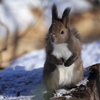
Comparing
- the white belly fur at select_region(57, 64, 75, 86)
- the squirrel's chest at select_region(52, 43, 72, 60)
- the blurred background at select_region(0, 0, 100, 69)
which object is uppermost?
the blurred background at select_region(0, 0, 100, 69)

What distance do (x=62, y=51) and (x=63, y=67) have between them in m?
0.16

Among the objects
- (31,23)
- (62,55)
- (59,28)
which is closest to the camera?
(59,28)

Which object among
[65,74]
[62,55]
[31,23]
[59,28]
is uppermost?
[31,23]

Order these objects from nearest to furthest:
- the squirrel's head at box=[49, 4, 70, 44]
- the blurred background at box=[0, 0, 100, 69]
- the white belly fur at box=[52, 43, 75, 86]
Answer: the squirrel's head at box=[49, 4, 70, 44]
the white belly fur at box=[52, 43, 75, 86]
the blurred background at box=[0, 0, 100, 69]

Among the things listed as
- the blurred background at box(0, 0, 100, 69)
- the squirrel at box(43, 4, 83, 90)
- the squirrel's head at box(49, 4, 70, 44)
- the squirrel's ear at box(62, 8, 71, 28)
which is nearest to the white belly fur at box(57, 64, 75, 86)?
the squirrel at box(43, 4, 83, 90)

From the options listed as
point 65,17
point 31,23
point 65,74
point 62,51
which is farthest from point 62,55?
point 31,23

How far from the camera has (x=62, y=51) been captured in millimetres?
2648

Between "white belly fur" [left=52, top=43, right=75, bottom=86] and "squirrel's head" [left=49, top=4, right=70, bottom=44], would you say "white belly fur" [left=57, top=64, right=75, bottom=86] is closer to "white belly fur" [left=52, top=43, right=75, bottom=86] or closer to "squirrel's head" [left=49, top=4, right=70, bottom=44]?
"white belly fur" [left=52, top=43, right=75, bottom=86]

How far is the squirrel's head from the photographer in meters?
2.54

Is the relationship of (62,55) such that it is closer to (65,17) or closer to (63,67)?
→ (63,67)

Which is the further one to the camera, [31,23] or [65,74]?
[31,23]

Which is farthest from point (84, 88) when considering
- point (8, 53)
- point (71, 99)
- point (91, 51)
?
point (8, 53)

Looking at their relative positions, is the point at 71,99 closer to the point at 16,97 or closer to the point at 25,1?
the point at 16,97

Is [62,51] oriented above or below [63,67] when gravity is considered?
above
